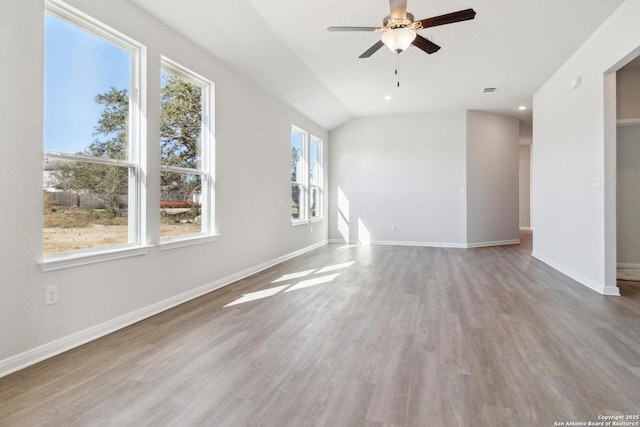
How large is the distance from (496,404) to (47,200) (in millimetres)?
2963

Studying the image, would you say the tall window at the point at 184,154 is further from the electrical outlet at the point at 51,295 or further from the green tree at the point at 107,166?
the electrical outlet at the point at 51,295

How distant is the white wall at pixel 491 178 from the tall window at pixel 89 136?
6529 millimetres

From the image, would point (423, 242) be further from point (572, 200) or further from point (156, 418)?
point (156, 418)

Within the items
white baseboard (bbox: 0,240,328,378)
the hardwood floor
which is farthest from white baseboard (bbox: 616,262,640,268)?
white baseboard (bbox: 0,240,328,378)

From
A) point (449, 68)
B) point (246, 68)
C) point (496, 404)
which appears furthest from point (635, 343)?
point (246, 68)

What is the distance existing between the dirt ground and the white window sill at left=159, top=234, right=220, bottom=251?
375 mm

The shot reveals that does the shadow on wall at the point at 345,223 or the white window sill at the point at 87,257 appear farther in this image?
the shadow on wall at the point at 345,223

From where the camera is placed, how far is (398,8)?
276 centimetres

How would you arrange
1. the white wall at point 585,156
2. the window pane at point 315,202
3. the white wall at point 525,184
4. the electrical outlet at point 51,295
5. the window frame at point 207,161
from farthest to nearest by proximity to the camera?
the white wall at point 525,184 → the window pane at point 315,202 → the window frame at point 207,161 → the white wall at point 585,156 → the electrical outlet at point 51,295

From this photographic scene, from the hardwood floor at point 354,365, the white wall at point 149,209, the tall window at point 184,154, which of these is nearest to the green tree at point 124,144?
the tall window at point 184,154

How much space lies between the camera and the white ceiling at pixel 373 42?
3.35 metres

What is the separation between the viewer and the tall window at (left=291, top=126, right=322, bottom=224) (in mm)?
6684

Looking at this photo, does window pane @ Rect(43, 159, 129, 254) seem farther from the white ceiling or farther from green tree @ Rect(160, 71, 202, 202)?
the white ceiling

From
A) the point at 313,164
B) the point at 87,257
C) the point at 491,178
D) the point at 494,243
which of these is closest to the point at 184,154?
the point at 87,257
